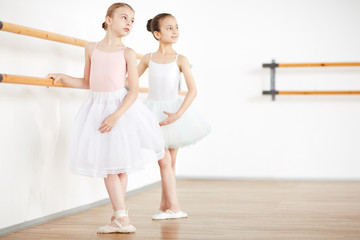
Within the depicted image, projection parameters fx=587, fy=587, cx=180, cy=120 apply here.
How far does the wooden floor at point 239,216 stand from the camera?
6.75 feet

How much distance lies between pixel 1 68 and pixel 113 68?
0.39 meters

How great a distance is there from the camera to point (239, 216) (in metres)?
2.47

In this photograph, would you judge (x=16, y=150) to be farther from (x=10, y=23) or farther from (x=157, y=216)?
(x=157, y=216)

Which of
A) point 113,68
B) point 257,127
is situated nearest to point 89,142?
point 113,68

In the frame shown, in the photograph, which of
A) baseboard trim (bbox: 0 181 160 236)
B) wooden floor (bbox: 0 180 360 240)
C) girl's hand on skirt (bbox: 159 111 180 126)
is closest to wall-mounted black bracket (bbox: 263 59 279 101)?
wooden floor (bbox: 0 180 360 240)

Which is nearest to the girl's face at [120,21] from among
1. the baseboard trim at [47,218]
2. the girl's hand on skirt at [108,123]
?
the girl's hand on skirt at [108,123]

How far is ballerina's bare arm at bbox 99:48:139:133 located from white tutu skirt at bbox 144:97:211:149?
0.33m

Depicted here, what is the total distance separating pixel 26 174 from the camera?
2.21 m

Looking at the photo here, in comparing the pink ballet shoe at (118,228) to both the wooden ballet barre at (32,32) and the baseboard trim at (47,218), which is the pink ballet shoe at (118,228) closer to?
the baseboard trim at (47,218)

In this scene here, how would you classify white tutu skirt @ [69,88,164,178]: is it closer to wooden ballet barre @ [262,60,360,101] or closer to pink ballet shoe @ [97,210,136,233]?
pink ballet shoe @ [97,210,136,233]

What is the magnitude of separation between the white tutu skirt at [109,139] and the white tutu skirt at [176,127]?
28 cm

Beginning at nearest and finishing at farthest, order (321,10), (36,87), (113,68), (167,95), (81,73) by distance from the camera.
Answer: (113,68)
(36,87)
(167,95)
(81,73)
(321,10)

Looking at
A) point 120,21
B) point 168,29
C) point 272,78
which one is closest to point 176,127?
point 168,29

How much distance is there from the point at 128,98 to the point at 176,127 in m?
0.43
